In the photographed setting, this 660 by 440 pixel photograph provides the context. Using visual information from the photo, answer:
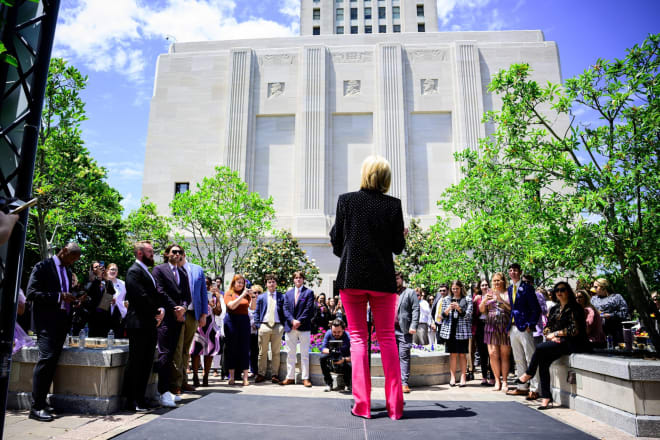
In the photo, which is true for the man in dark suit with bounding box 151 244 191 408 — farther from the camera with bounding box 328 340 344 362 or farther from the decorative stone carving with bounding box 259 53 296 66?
the decorative stone carving with bounding box 259 53 296 66

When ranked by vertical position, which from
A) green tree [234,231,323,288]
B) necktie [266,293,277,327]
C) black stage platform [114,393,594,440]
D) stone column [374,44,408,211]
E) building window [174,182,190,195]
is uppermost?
stone column [374,44,408,211]

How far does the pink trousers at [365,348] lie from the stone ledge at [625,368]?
2.42 metres

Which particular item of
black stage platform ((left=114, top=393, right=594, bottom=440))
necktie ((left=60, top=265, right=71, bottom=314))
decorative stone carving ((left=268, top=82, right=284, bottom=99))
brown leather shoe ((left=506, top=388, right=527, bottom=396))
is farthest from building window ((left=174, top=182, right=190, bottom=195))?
black stage platform ((left=114, top=393, right=594, bottom=440))

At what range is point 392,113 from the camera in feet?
99.8

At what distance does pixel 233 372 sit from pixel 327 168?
76.2ft

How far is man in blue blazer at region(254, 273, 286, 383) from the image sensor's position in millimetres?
8414

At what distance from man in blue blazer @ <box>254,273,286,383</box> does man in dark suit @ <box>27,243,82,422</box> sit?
3838 millimetres

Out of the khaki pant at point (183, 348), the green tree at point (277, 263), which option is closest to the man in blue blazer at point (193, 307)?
the khaki pant at point (183, 348)

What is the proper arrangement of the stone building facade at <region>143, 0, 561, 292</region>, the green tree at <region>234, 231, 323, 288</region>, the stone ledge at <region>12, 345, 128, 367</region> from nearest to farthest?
the stone ledge at <region>12, 345, 128, 367</region> → the green tree at <region>234, 231, 323, 288</region> → the stone building facade at <region>143, 0, 561, 292</region>

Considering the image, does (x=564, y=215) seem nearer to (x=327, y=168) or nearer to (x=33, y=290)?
(x=33, y=290)

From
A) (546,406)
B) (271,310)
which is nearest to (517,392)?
(546,406)

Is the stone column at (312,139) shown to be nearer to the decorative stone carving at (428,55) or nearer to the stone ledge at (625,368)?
the decorative stone carving at (428,55)

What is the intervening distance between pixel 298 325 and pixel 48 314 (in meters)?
4.19

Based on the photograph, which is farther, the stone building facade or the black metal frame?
the stone building facade
